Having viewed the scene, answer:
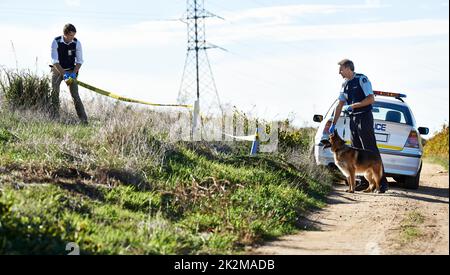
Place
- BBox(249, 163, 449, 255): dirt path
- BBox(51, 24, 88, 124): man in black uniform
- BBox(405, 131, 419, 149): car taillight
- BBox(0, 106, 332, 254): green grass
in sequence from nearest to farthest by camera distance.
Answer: BBox(0, 106, 332, 254): green grass
BBox(249, 163, 449, 255): dirt path
BBox(405, 131, 419, 149): car taillight
BBox(51, 24, 88, 124): man in black uniform

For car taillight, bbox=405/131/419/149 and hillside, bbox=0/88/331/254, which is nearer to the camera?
hillside, bbox=0/88/331/254

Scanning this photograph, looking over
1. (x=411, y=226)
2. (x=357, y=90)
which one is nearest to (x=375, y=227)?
(x=411, y=226)

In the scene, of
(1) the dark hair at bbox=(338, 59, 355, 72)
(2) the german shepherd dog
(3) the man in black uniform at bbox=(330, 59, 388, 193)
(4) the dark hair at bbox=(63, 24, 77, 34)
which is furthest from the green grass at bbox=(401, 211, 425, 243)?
(4) the dark hair at bbox=(63, 24, 77, 34)

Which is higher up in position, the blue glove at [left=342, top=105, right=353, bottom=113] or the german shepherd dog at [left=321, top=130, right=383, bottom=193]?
the blue glove at [left=342, top=105, right=353, bottom=113]

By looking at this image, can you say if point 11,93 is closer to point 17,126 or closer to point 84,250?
point 17,126

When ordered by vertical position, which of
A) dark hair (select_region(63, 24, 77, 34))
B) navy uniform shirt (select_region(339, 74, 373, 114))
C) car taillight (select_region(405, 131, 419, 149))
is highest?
dark hair (select_region(63, 24, 77, 34))

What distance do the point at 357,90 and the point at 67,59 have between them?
819 centimetres

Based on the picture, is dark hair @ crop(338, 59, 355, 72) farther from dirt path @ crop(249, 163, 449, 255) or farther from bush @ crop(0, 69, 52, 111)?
bush @ crop(0, 69, 52, 111)

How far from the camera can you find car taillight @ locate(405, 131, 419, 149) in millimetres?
11117

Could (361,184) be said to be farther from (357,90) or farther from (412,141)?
(357,90)

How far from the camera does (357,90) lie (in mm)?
8383

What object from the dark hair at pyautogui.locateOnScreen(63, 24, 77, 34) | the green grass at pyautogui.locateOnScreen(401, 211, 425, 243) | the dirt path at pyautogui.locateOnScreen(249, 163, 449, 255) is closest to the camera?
the dirt path at pyautogui.locateOnScreen(249, 163, 449, 255)

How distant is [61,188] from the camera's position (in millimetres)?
8422

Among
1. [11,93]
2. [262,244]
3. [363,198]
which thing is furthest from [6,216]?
[11,93]
